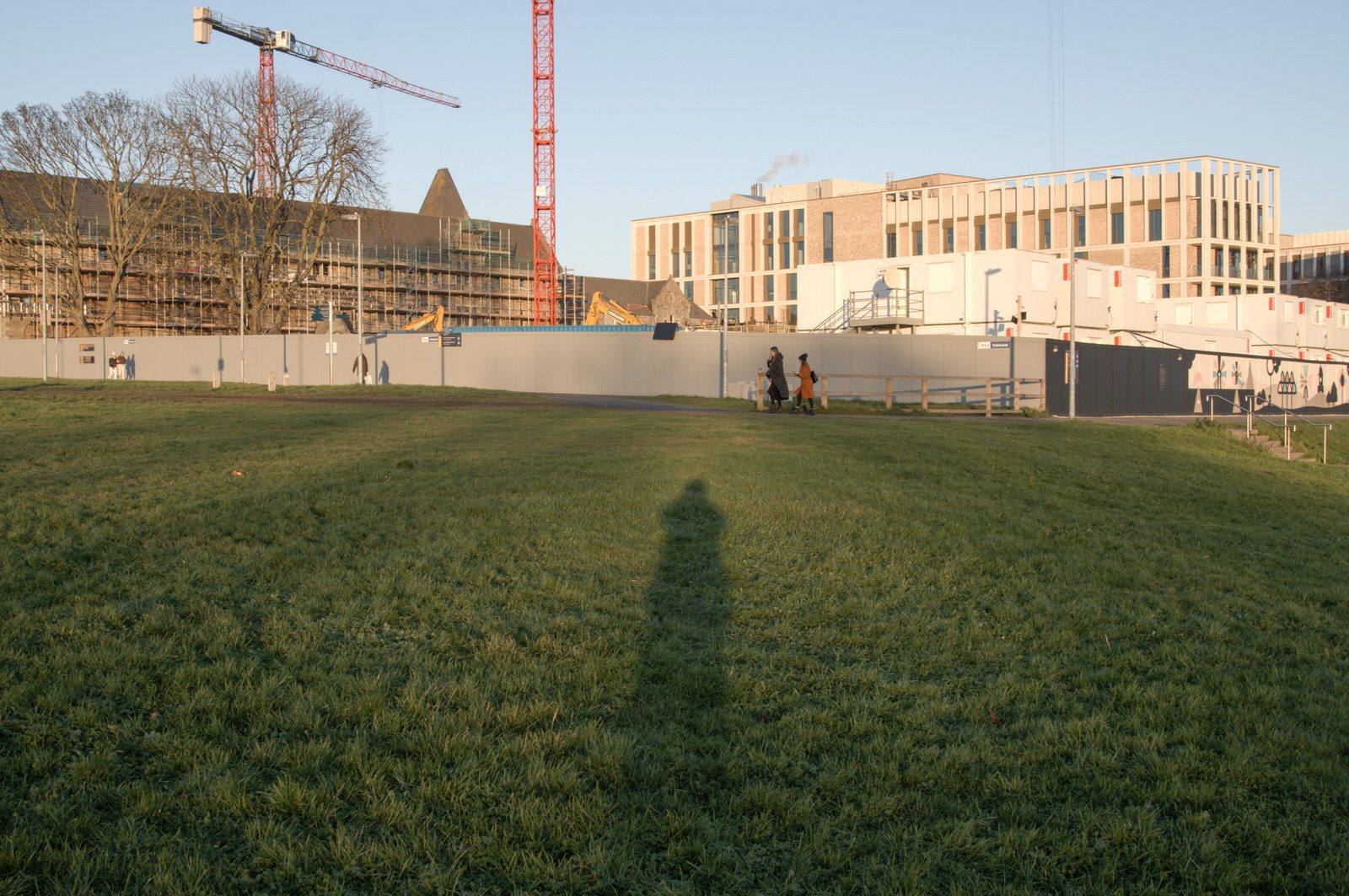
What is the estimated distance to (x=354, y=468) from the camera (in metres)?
11.9

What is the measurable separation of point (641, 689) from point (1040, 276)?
44.5 metres

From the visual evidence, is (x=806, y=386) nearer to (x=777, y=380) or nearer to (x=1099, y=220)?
(x=777, y=380)

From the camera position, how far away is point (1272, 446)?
92.2ft

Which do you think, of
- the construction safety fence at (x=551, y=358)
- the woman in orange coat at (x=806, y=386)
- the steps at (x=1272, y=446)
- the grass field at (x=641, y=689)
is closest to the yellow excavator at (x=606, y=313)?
the construction safety fence at (x=551, y=358)

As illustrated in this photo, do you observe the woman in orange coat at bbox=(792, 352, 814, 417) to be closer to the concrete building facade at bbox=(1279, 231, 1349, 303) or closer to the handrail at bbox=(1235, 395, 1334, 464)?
the handrail at bbox=(1235, 395, 1334, 464)

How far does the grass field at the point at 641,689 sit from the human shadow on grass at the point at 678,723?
0.02 meters

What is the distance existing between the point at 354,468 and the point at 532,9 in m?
69.4

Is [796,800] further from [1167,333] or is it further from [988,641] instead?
[1167,333]

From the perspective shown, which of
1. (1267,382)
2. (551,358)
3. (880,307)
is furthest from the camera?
(1267,382)

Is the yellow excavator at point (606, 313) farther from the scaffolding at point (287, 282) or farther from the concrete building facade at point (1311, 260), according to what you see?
the concrete building facade at point (1311, 260)

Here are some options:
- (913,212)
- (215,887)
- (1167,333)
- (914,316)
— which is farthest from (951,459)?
(913,212)

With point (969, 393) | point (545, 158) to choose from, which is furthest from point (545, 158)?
point (969, 393)

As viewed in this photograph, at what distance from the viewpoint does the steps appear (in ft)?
85.8

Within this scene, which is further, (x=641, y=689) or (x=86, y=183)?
(x=86, y=183)
